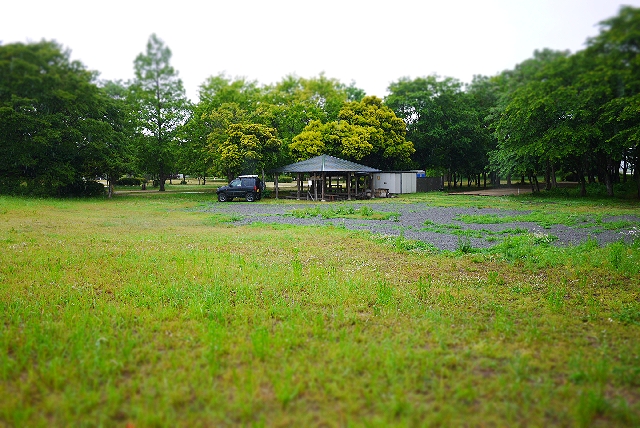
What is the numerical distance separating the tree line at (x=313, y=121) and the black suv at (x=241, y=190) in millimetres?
2384

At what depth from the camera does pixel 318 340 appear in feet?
12.9

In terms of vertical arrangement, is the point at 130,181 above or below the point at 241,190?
above

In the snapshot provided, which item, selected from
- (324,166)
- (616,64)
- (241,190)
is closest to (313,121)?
(324,166)

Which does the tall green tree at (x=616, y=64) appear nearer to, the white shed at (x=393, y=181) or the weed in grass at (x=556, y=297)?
the weed in grass at (x=556, y=297)

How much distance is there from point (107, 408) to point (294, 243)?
7.23m

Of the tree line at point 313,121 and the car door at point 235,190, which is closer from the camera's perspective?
the tree line at point 313,121

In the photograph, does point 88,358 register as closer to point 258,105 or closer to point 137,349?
point 137,349

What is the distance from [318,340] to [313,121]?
113 ft

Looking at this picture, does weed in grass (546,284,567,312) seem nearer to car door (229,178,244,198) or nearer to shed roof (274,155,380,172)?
shed roof (274,155,380,172)

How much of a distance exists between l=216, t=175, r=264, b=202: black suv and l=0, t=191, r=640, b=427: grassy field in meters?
21.2

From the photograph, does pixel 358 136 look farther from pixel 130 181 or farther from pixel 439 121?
pixel 130 181

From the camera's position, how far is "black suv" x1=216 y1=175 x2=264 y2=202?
1145 inches

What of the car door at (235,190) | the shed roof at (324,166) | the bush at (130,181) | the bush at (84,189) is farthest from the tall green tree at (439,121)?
the bush at (130,181)

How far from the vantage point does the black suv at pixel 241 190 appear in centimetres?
2908
